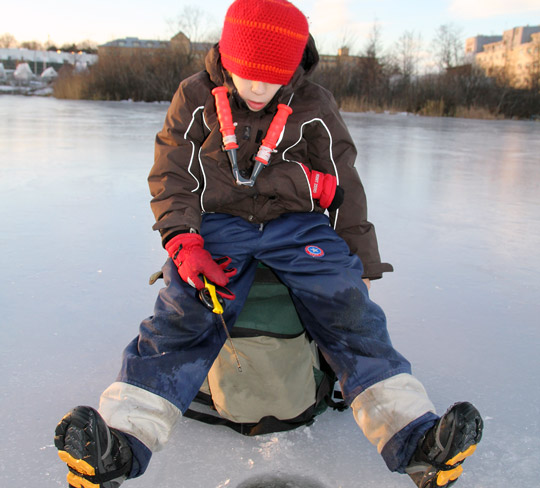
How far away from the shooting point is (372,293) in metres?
1.80

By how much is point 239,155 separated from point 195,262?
33cm

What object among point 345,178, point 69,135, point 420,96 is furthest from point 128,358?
point 420,96

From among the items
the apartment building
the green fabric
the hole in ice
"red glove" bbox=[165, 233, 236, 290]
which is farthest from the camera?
the apartment building

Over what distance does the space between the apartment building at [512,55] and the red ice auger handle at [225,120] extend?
59.5 ft

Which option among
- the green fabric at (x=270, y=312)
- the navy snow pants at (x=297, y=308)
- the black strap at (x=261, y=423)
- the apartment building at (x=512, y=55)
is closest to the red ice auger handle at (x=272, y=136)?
the navy snow pants at (x=297, y=308)

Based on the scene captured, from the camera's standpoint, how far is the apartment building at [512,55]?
1823 centimetres

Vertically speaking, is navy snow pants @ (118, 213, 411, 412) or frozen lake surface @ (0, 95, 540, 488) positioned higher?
navy snow pants @ (118, 213, 411, 412)

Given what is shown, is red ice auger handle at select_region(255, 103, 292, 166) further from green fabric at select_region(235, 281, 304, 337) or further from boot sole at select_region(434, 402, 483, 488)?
boot sole at select_region(434, 402, 483, 488)

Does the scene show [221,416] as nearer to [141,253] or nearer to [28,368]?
[28,368]

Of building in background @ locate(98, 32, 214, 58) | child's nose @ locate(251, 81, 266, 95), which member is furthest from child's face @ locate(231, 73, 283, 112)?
building in background @ locate(98, 32, 214, 58)

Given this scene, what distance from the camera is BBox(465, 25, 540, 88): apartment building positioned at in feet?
59.8

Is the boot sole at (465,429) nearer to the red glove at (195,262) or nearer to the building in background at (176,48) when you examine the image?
the red glove at (195,262)

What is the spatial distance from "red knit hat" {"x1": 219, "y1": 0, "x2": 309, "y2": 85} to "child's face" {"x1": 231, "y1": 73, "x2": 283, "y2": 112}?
15mm

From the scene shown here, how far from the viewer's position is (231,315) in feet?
3.80
